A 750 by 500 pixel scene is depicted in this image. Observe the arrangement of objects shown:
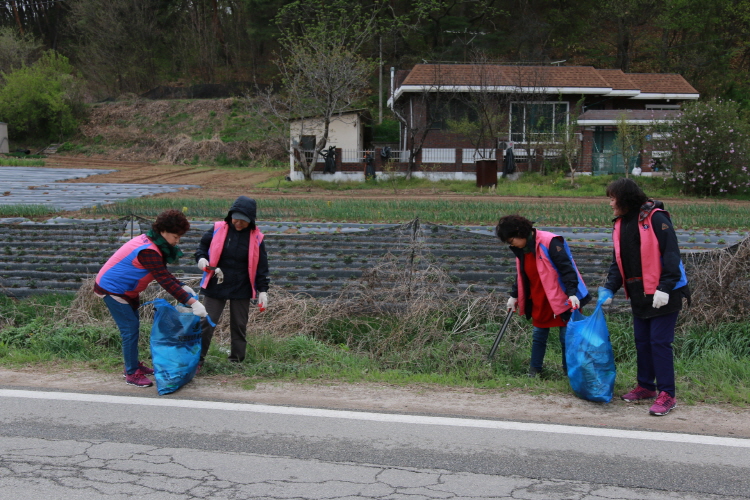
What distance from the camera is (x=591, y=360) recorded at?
206 inches

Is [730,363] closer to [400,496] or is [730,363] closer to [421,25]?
[400,496]

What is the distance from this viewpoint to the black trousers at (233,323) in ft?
20.2

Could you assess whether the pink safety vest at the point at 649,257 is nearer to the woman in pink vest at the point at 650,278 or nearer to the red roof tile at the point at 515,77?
the woman in pink vest at the point at 650,278

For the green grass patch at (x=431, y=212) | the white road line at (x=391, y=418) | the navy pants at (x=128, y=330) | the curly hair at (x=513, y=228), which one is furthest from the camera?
the green grass patch at (x=431, y=212)

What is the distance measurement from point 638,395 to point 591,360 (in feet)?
1.68

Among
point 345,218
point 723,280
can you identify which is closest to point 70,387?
point 723,280

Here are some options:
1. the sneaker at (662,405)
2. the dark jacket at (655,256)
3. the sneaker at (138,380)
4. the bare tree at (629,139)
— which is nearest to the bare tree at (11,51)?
the bare tree at (629,139)

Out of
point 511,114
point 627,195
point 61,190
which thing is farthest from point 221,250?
point 511,114

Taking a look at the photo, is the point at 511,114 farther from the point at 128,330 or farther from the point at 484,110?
the point at 128,330

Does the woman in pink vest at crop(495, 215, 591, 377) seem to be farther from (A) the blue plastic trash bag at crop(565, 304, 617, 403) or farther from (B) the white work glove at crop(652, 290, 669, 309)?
(B) the white work glove at crop(652, 290, 669, 309)

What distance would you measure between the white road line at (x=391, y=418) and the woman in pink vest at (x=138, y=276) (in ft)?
1.54

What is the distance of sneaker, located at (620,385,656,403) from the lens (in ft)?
17.5

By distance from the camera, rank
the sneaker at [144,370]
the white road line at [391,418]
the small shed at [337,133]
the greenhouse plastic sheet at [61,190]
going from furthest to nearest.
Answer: the small shed at [337,133] → the greenhouse plastic sheet at [61,190] → the sneaker at [144,370] → the white road line at [391,418]

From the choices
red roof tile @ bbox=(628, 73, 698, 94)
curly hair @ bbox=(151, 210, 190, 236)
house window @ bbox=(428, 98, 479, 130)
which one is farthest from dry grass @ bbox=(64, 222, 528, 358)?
red roof tile @ bbox=(628, 73, 698, 94)
